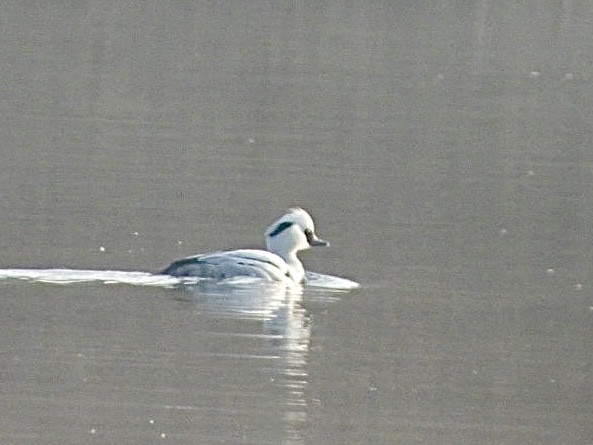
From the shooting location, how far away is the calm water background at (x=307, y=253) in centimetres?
1141

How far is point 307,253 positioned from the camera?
1780cm

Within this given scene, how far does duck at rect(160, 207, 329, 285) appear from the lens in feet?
49.5

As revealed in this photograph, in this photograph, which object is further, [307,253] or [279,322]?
[307,253]

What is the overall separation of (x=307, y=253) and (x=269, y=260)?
7.56 ft

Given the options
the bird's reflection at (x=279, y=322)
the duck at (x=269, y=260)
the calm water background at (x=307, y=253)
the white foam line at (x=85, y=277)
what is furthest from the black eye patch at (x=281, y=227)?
the white foam line at (x=85, y=277)

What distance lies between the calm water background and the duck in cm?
37

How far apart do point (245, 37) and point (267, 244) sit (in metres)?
24.3

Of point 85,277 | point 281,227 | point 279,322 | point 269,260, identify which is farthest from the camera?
point 281,227

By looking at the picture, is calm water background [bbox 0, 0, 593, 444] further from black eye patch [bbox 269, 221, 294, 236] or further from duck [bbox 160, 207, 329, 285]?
black eye patch [bbox 269, 221, 294, 236]

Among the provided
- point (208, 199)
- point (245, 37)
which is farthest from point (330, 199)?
point (245, 37)

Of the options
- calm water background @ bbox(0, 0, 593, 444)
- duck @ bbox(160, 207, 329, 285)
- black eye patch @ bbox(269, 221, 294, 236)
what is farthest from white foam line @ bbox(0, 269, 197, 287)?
black eye patch @ bbox(269, 221, 294, 236)

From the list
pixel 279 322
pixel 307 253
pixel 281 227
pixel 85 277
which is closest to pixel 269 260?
pixel 281 227

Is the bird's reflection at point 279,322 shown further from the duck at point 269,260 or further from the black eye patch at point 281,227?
the black eye patch at point 281,227

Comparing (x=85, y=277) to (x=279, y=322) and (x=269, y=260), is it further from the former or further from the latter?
(x=279, y=322)
